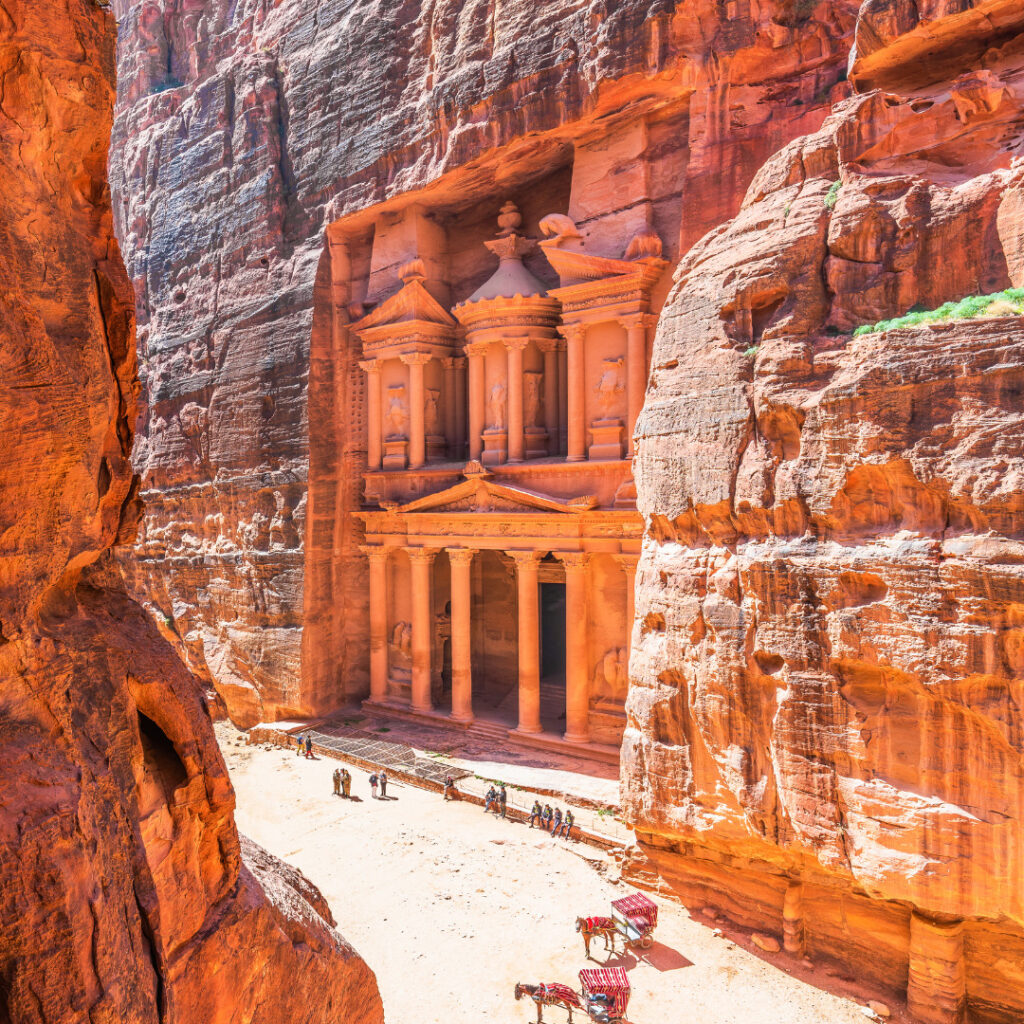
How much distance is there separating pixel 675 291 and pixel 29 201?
991 centimetres

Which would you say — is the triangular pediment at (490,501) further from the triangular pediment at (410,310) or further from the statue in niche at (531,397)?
the triangular pediment at (410,310)

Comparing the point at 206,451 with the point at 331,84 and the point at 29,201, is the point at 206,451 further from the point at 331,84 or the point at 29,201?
the point at 29,201

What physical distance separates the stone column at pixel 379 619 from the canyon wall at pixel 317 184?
883 millimetres

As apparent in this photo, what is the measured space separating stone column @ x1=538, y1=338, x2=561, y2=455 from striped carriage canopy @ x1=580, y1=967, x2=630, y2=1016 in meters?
13.4

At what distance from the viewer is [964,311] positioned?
8.66m

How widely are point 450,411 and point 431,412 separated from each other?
28.5 inches

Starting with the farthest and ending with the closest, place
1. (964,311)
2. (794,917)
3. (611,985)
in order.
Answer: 1. (794,917)
2. (611,985)
3. (964,311)

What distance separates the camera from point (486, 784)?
666 inches

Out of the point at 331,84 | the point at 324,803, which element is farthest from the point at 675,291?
the point at 331,84

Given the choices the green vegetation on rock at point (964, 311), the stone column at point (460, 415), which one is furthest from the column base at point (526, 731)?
the green vegetation on rock at point (964, 311)

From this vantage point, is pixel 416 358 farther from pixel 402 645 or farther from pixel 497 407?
pixel 402 645

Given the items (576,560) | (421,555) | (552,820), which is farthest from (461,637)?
(552,820)

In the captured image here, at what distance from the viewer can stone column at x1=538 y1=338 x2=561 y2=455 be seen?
21.1 metres

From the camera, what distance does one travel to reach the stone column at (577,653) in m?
18.5
